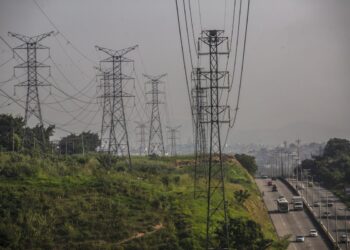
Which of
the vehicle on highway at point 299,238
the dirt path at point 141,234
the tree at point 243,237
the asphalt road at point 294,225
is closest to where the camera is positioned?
the tree at point 243,237

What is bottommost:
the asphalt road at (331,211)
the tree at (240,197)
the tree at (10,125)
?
the asphalt road at (331,211)

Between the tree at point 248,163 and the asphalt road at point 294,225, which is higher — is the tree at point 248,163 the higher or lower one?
the higher one

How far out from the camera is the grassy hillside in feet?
130

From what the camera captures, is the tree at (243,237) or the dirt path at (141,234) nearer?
the tree at (243,237)

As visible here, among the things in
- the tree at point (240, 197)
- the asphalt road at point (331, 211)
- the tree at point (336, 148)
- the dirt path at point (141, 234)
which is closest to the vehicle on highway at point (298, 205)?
the asphalt road at point (331, 211)

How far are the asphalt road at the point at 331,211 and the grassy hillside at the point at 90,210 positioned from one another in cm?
1198

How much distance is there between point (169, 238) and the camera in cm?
4091

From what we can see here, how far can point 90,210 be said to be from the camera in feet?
149

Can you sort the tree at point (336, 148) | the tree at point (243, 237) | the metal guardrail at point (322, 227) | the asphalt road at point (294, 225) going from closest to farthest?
the tree at point (243, 237) → the asphalt road at point (294, 225) → the metal guardrail at point (322, 227) → the tree at point (336, 148)

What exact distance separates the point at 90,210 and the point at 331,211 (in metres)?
41.5

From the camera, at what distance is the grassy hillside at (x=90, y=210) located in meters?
39.8

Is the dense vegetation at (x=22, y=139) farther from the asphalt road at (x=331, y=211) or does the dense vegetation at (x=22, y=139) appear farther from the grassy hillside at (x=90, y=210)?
the asphalt road at (x=331, y=211)

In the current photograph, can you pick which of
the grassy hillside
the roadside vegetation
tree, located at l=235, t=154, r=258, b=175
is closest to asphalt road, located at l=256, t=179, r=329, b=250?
the roadside vegetation

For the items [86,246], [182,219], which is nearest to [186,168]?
[182,219]
